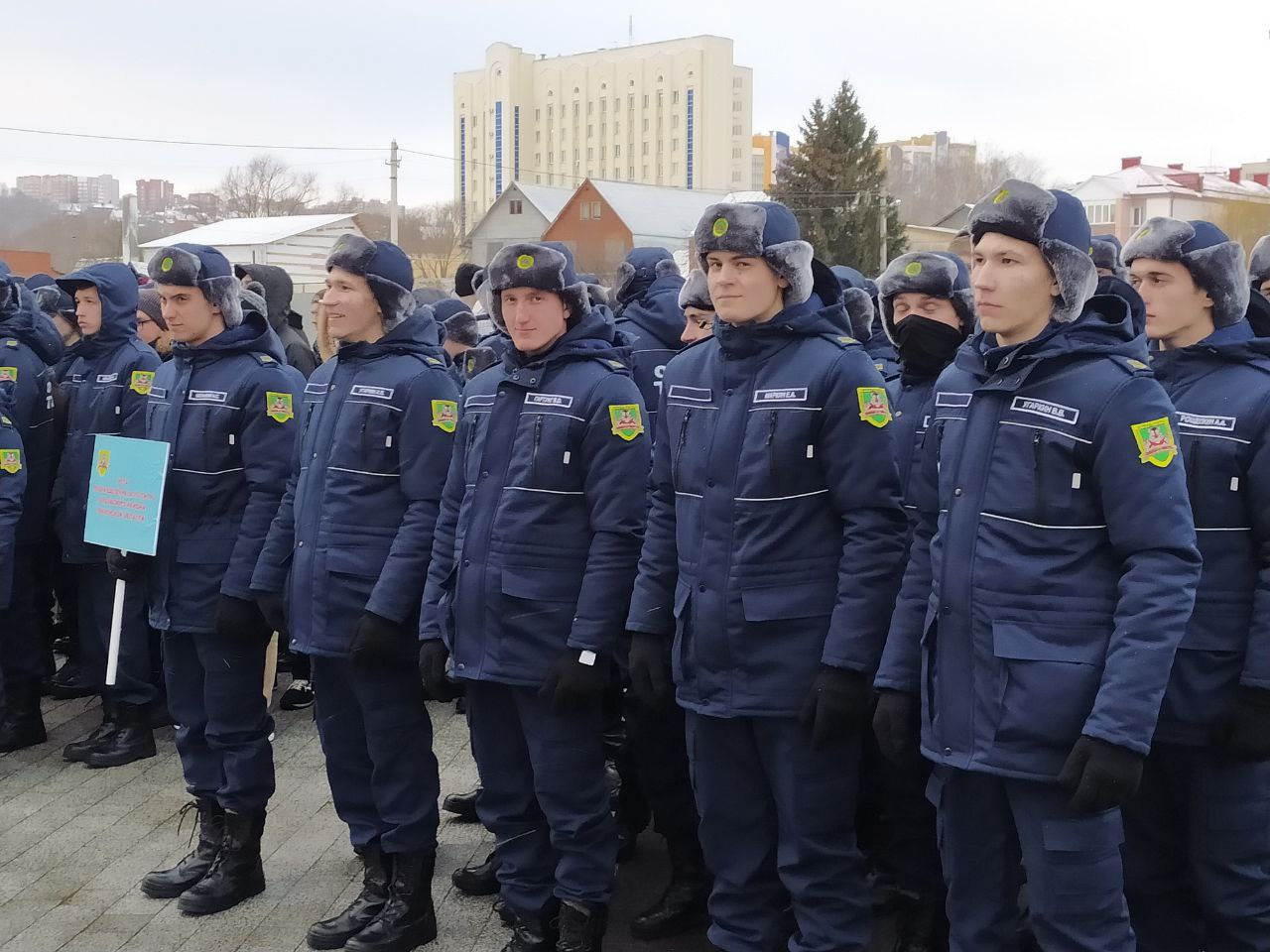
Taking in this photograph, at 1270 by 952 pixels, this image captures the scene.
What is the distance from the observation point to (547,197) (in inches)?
2589

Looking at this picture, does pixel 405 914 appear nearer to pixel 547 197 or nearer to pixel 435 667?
pixel 435 667

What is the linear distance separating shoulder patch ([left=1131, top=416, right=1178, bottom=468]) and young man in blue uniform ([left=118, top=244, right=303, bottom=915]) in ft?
10.6

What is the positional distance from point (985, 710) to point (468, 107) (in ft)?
433

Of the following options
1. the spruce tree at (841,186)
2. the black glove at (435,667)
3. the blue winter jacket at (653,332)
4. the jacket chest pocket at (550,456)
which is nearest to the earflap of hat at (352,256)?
the jacket chest pocket at (550,456)

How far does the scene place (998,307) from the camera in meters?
3.14

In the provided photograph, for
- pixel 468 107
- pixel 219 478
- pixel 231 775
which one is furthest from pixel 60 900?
pixel 468 107

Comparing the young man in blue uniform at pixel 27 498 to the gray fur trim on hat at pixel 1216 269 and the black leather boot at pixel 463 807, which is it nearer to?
the black leather boot at pixel 463 807

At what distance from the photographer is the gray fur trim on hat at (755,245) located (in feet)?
12.2

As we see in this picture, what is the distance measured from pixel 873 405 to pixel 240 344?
105 inches

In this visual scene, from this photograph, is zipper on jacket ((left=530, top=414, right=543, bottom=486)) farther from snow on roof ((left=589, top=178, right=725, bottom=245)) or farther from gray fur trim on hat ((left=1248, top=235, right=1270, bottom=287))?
snow on roof ((left=589, top=178, right=725, bottom=245))

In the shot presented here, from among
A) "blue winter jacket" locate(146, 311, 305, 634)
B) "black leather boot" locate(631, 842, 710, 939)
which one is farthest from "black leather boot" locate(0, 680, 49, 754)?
"black leather boot" locate(631, 842, 710, 939)

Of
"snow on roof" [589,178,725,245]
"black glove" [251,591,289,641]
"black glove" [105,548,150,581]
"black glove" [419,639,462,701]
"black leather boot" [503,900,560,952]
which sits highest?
"snow on roof" [589,178,725,245]

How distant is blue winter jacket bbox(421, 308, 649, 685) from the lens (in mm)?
4133

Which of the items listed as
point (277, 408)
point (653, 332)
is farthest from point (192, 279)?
point (653, 332)
